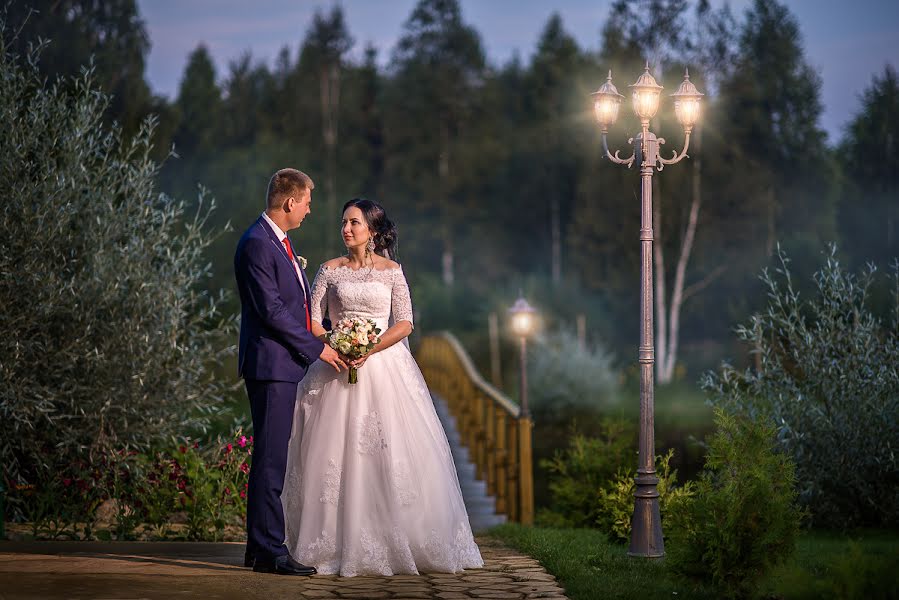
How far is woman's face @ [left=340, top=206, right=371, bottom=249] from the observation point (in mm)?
7453

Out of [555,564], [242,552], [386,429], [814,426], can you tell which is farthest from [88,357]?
[814,426]

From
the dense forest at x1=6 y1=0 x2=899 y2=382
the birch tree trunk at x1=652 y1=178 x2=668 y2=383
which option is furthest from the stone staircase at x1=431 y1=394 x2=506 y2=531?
the birch tree trunk at x1=652 y1=178 x2=668 y2=383

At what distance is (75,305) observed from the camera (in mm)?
10586

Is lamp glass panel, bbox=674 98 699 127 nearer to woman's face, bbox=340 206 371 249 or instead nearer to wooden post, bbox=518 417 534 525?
woman's face, bbox=340 206 371 249

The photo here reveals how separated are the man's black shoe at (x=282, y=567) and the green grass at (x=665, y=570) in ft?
4.96

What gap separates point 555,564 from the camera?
299 inches

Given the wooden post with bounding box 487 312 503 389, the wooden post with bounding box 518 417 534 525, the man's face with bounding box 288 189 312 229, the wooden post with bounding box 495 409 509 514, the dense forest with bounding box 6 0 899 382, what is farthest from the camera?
the wooden post with bounding box 487 312 503 389

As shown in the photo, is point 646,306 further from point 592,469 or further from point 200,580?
point 200,580

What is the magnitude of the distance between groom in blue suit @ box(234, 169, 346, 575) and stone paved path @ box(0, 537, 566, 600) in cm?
25

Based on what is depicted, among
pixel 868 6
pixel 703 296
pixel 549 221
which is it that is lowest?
pixel 703 296

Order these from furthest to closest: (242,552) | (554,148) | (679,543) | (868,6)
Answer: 1. (554,148)
2. (868,6)
3. (242,552)
4. (679,543)

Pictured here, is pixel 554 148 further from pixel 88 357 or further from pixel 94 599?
pixel 94 599

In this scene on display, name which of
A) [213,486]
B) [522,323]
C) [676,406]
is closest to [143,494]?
[213,486]

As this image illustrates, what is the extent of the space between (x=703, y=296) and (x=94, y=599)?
32.2 metres
